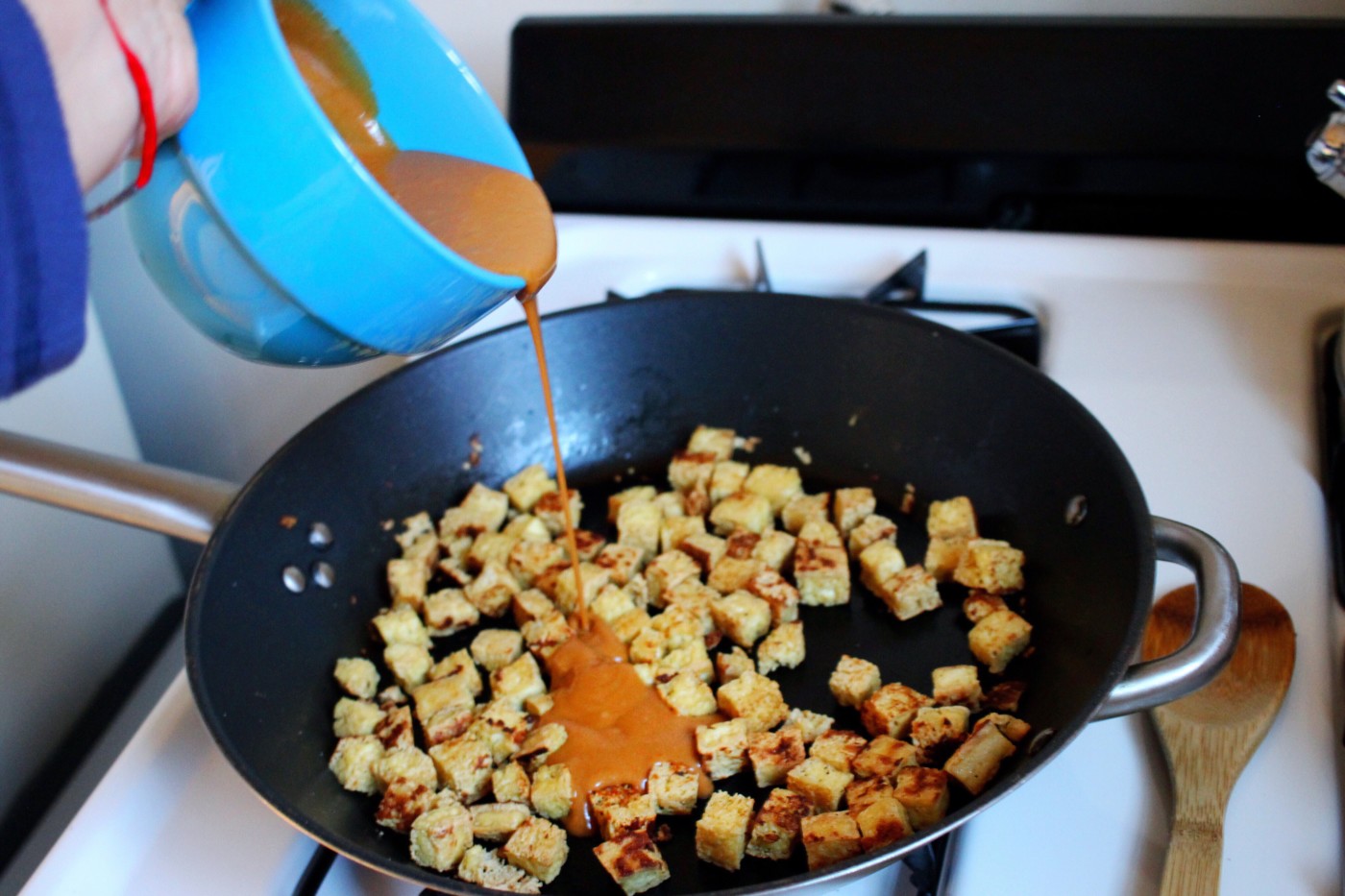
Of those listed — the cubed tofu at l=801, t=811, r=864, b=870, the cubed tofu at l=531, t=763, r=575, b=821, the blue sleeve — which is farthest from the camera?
the cubed tofu at l=531, t=763, r=575, b=821

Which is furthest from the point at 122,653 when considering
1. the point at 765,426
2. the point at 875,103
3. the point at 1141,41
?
the point at 1141,41

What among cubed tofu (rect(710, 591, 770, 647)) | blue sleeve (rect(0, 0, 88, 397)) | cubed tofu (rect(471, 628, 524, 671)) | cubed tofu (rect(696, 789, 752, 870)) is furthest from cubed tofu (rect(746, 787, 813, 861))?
blue sleeve (rect(0, 0, 88, 397))

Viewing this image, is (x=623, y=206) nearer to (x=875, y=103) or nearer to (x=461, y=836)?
(x=875, y=103)

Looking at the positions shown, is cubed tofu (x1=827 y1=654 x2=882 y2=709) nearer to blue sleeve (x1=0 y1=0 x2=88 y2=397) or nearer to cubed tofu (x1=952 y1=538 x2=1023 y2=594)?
cubed tofu (x1=952 y1=538 x2=1023 y2=594)

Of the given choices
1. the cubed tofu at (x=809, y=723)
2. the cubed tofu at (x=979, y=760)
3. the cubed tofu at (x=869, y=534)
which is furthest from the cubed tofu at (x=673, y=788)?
the cubed tofu at (x=869, y=534)

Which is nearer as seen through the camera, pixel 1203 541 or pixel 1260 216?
pixel 1203 541

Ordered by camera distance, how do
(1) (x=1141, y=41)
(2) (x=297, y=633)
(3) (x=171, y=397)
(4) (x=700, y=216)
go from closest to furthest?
(2) (x=297, y=633), (1) (x=1141, y=41), (4) (x=700, y=216), (3) (x=171, y=397)
